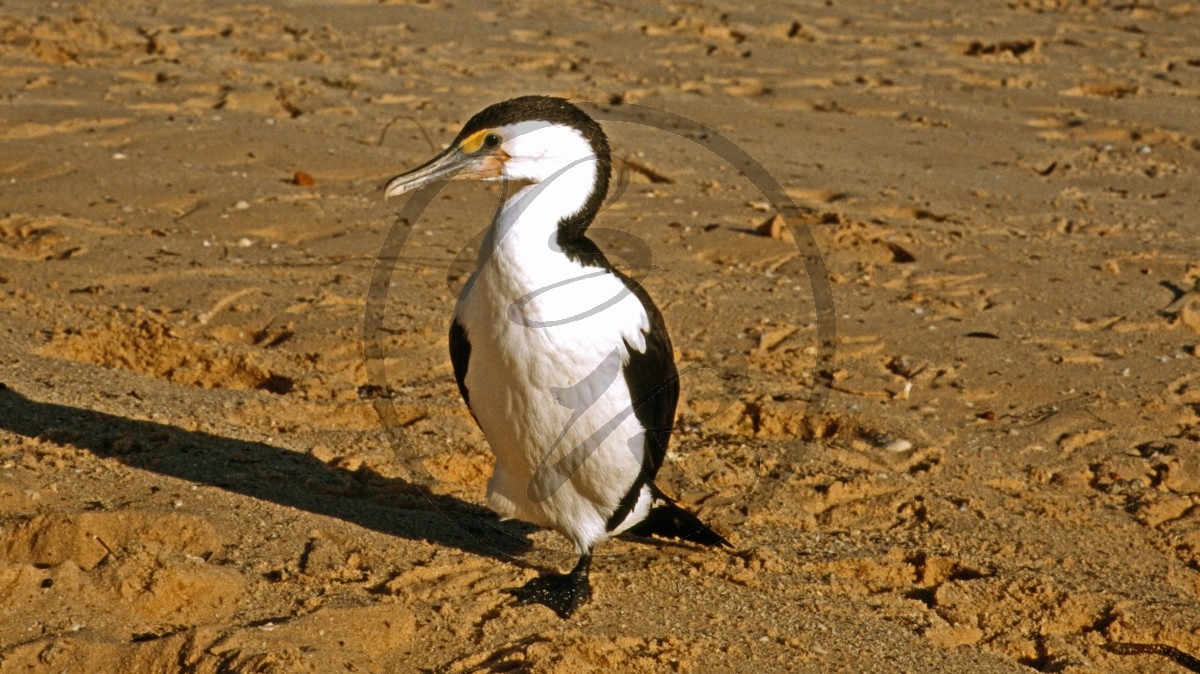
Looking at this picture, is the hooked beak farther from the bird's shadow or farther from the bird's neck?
the bird's shadow

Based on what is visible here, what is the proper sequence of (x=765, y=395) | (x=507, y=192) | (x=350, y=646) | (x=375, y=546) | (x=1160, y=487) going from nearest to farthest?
(x=350, y=646), (x=507, y=192), (x=375, y=546), (x=1160, y=487), (x=765, y=395)

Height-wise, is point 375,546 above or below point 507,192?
below

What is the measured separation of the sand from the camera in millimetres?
3729

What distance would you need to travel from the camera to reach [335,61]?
395 inches

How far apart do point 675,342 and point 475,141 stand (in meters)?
2.48

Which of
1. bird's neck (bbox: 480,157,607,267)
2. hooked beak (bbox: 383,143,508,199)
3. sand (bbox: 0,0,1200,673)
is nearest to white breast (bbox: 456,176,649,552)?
bird's neck (bbox: 480,157,607,267)

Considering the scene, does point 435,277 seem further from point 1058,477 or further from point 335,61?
point 335,61

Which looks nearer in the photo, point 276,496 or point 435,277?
point 276,496

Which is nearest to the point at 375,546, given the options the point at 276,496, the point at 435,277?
the point at 276,496

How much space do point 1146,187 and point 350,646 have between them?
693 cm

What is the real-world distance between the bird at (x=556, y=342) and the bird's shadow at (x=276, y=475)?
399mm

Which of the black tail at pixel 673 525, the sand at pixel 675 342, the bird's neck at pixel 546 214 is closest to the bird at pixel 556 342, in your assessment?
the bird's neck at pixel 546 214

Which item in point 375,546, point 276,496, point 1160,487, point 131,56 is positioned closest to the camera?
point 375,546

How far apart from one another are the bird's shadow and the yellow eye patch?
131 cm
